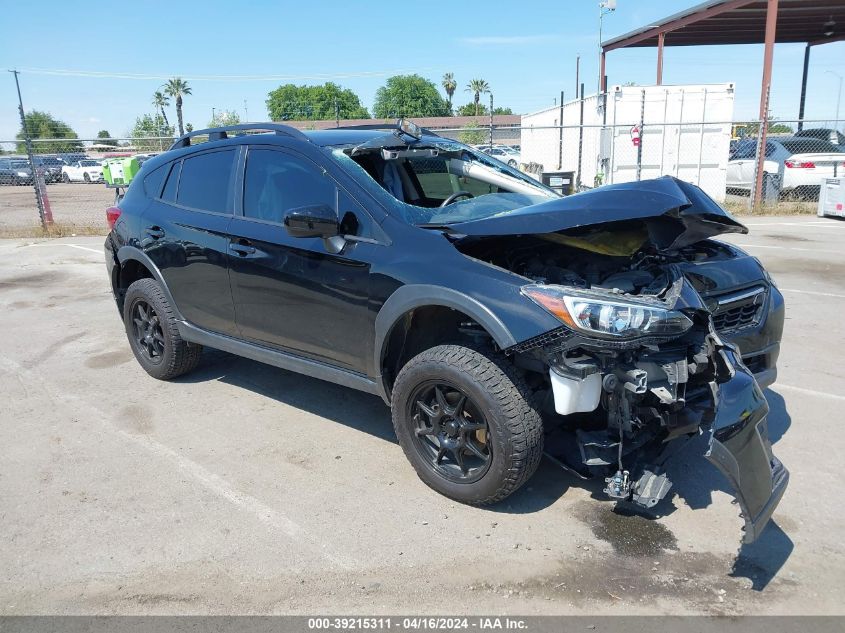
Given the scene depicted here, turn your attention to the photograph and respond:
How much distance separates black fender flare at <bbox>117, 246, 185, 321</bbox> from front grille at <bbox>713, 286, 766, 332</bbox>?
11.9ft

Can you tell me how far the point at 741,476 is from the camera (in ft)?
8.93

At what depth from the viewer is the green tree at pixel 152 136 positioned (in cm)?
1677

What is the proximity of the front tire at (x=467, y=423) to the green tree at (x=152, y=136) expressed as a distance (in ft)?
47.7

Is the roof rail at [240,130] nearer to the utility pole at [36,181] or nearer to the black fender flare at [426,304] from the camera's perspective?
the black fender flare at [426,304]

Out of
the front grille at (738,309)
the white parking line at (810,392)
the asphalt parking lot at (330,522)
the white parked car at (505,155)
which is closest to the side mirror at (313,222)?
the asphalt parking lot at (330,522)

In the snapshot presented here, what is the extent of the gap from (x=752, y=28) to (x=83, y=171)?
34.8 metres

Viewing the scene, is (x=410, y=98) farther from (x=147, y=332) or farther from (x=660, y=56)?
(x=147, y=332)

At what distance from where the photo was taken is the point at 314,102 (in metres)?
107

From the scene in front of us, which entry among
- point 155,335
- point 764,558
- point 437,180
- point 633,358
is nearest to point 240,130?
point 437,180

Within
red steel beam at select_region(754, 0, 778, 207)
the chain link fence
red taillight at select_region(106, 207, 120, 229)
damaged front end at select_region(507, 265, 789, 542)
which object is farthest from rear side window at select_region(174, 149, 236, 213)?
red steel beam at select_region(754, 0, 778, 207)

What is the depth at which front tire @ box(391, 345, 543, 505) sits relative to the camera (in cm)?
310

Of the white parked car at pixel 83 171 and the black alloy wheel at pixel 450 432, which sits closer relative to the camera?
the black alloy wheel at pixel 450 432

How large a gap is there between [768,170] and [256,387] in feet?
52.0

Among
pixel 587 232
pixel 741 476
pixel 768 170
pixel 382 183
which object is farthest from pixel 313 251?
pixel 768 170
